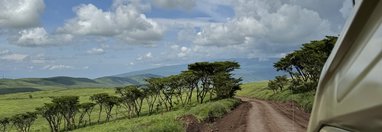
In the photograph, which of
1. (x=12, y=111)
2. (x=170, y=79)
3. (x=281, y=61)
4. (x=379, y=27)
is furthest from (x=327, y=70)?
(x=12, y=111)

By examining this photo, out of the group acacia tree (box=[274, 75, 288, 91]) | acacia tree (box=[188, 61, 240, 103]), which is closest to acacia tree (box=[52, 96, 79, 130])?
acacia tree (box=[188, 61, 240, 103])

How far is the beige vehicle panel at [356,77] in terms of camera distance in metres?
1.41

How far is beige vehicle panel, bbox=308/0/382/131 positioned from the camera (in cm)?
141

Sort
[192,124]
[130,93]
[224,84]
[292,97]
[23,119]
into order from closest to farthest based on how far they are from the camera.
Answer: [192,124] < [292,97] < [224,84] < [130,93] < [23,119]

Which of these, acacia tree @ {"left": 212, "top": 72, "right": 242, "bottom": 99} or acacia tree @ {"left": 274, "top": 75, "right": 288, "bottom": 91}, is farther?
acacia tree @ {"left": 274, "top": 75, "right": 288, "bottom": 91}

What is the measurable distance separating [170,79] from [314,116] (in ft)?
235

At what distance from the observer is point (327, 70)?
2.12 metres

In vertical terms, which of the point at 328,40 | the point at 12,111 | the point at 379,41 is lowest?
the point at 12,111

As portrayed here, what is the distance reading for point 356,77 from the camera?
5.42 ft

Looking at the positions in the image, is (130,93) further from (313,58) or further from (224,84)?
(313,58)

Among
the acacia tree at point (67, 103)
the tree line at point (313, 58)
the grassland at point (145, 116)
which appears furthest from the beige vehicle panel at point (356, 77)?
the acacia tree at point (67, 103)

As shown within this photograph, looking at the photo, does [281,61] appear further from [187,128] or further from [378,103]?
[378,103]

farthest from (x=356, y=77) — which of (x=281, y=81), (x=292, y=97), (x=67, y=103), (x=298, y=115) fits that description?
(x=67, y=103)

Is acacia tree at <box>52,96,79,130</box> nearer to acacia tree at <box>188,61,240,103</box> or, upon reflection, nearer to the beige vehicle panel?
acacia tree at <box>188,61,240,103</box>
